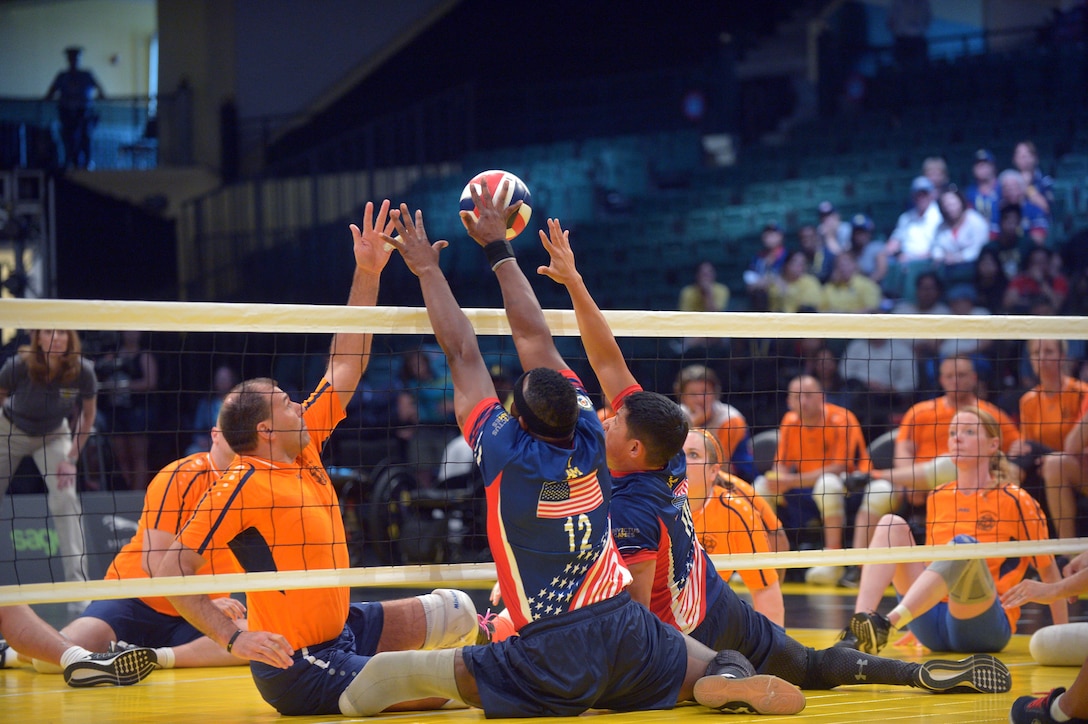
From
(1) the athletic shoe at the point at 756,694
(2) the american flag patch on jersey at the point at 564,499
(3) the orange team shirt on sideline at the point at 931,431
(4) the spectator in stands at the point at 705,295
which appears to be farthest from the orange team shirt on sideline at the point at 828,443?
(2) the american flag patch on jersey at the point at 564,499

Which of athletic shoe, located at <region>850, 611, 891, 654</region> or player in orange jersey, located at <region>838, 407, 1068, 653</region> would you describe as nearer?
athletic shoe, located at <region>850, 611, 891, 654</region>

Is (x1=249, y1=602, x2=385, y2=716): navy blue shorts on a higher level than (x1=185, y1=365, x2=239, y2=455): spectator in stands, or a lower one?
lower

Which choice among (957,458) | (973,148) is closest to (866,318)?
(957,458)

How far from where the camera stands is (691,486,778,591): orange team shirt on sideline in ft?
18.0

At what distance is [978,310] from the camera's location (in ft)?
38.6

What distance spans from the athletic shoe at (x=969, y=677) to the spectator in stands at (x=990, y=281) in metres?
7.79

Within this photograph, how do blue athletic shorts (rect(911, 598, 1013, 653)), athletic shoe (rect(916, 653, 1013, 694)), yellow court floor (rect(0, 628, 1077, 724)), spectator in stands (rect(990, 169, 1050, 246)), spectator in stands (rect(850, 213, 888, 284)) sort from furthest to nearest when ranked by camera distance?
spectator in stands (rect(850, 213, 888, 284)), spectator in stands (rect(990, 169, 1050, 246)), blue athletic shorts (rect(911, 598, 1013, 653)), athletic shoe (rect(916, 653, 1013, 694)), yellow court floor (rect(0, 628, 1077, 724))

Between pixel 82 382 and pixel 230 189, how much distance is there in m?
11.3

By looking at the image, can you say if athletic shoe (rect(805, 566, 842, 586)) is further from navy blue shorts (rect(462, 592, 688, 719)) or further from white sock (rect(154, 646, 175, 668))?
navy blue shorts (rect(462, 592, 688, 719))

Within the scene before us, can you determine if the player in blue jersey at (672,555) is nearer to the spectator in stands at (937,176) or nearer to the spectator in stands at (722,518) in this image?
the spectator in stands at (722,518)

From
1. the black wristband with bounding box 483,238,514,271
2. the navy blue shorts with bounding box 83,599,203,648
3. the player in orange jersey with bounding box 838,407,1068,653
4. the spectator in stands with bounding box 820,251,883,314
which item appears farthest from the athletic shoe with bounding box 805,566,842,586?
the black wristband with bounding box 483,238,514,271

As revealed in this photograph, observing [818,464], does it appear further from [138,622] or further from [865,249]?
[138,622]

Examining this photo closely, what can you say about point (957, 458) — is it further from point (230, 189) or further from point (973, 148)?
point (230, 189)

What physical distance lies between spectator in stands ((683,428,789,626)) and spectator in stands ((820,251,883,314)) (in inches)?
297
